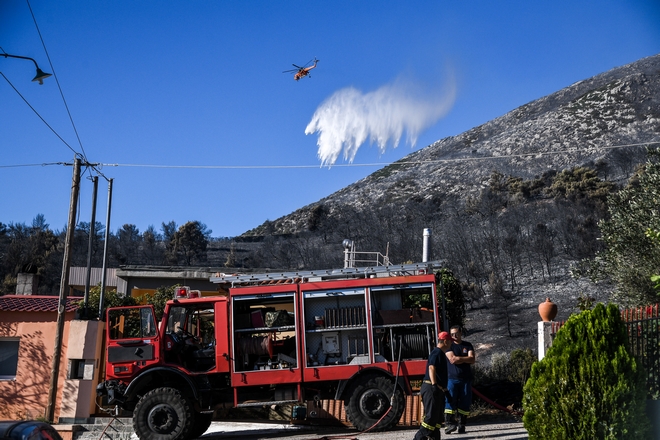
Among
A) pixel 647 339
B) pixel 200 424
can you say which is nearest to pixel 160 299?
pixel 200 424

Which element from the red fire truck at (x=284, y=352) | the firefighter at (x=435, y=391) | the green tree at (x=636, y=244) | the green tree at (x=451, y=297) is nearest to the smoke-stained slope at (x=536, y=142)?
the green tree at (x=636, y=244)

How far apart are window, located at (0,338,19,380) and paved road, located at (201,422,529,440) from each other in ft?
18.1

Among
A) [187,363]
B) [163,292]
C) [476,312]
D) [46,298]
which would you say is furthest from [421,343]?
[476,312]

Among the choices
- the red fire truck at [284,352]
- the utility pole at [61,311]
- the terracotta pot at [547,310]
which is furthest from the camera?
the utility pole at [61,311]

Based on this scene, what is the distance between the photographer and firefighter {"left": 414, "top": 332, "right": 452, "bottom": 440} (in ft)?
31.9

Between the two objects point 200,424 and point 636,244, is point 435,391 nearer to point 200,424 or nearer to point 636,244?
point 200,424

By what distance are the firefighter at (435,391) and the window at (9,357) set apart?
1138 cm

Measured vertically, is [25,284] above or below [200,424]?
above

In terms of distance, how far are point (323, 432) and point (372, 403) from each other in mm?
1329

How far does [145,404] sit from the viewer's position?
1247 cm

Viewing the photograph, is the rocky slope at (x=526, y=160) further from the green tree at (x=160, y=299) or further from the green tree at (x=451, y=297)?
the green tree at (x=451, y=297)

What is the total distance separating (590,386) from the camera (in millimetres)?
8234

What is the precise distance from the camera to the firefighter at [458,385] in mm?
11000

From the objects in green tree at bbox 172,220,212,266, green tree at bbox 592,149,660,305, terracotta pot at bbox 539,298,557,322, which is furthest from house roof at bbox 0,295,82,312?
green tree at bbox 172,220,212,266
